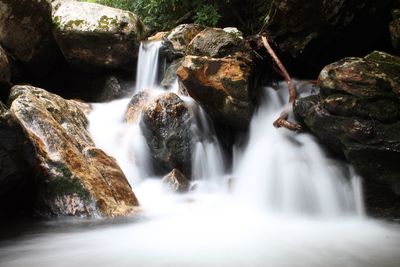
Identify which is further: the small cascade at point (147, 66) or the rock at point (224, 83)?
the small cascade at point (147, 66)

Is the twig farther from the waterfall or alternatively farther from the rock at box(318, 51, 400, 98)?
the rock at box(318, 51, 400, 98)

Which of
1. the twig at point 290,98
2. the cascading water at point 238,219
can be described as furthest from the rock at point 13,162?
the twig at point 290,98

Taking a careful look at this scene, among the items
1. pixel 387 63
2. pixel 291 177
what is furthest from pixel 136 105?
pixel 387 63

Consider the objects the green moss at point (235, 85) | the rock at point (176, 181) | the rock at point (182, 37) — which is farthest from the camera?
the rock at point (182, 37)

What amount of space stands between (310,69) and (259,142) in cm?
205

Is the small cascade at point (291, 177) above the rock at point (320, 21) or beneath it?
beneath

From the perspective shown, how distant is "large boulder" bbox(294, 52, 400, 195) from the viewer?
436 centimetres

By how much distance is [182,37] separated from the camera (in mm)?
8922

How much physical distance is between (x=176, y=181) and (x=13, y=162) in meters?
2.43

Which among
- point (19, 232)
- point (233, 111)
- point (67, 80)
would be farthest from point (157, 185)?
point (67, 80)

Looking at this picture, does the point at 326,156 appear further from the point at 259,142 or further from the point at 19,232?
the point at 19,232

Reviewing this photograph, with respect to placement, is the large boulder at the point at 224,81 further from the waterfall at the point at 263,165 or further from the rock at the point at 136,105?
the rock at the point at 136,105

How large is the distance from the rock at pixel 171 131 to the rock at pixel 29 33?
11.2ft

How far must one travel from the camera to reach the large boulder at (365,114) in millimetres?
4355
